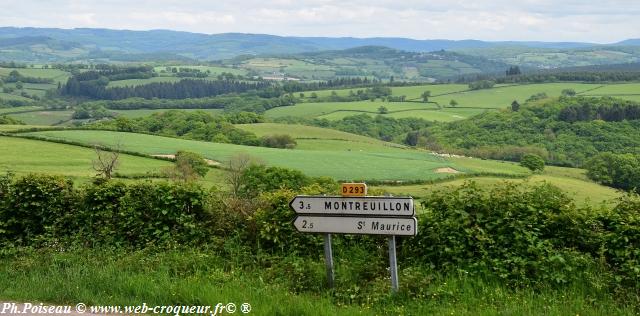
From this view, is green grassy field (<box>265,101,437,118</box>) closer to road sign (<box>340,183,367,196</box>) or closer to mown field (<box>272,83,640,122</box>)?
mown field (<box>272,83,640,122</box>)

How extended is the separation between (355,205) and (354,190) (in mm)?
222

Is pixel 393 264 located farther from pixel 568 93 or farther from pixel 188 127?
pixel 568 93

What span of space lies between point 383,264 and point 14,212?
743cm

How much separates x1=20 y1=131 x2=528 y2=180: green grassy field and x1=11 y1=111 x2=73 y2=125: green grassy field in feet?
172

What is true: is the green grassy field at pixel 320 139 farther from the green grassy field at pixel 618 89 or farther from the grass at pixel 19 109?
the green grassy field at pixel 618 89

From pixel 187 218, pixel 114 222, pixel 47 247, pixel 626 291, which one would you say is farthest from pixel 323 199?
pixel 47 247

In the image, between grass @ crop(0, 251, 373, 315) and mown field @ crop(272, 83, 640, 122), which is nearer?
grass @ crop(0, 251, 373, 315)

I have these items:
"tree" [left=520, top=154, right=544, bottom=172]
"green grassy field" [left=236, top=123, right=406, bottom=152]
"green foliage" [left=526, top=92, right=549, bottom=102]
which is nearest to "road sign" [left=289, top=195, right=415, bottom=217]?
"tree" [left=520, top=154, right=544, bottom=172]

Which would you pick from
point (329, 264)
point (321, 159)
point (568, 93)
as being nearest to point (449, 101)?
point (568, 93)

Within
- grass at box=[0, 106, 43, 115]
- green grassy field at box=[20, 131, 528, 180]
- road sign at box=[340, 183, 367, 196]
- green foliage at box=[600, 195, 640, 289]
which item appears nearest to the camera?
green foliage at box=[600, 195, 640, 289]

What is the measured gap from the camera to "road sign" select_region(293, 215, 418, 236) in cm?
782

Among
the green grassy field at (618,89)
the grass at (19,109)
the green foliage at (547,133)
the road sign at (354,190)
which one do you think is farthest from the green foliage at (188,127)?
the green grassy field at (618,89)

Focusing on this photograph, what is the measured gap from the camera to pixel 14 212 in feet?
38.1

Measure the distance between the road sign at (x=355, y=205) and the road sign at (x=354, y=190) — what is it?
0.09 metres
